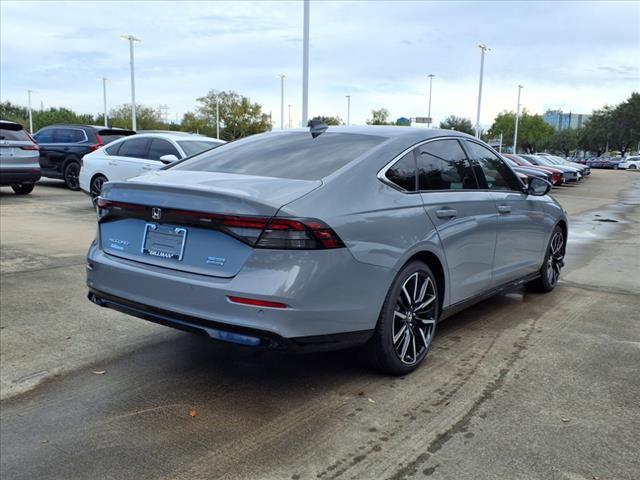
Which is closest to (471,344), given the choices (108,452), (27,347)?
(108,452)

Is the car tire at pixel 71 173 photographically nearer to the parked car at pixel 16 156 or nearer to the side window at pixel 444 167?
the parked car at pixel 16 156

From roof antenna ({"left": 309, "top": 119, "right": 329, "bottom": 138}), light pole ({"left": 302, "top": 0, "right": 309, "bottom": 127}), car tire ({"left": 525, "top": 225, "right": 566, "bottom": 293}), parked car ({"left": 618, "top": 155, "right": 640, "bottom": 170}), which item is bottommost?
parked car ({"left": 618, "top": 155, "right": 640, "bottom": 170})

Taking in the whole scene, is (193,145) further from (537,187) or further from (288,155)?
(288,155)

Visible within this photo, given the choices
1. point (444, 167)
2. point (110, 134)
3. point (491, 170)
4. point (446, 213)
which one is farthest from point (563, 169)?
point (446, 213)

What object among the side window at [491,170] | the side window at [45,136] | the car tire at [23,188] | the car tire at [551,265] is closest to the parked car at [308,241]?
the side window at [491,170]

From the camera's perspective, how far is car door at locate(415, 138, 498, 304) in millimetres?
4070

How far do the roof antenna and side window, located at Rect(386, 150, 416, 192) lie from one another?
717mm

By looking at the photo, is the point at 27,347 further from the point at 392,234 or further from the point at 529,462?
the point at 529,462

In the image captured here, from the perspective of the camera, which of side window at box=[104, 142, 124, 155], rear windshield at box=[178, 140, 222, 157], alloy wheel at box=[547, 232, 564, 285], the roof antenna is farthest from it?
side window at box=[104, 142, 124, 155]

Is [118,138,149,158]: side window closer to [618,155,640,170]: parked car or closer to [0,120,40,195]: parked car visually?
[0,120,40,195]: parked car

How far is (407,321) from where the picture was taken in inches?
150

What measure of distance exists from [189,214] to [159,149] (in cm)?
813

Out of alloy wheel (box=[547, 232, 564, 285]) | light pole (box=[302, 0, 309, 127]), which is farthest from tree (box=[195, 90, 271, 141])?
alloy wheel (box=[547, 232, 564, 285])

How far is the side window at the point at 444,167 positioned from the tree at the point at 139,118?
6911 centimetres
